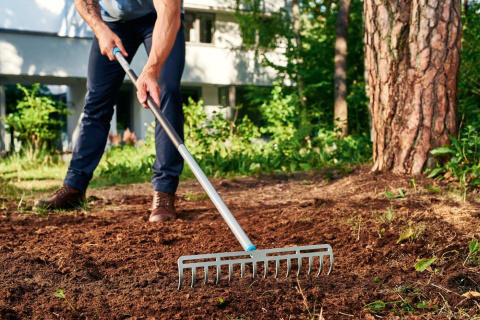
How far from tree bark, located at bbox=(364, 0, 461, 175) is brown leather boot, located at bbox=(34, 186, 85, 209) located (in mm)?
2197

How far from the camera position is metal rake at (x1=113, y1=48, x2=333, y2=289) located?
1864 millimetres

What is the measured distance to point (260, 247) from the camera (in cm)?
250

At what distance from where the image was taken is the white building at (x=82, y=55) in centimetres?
1441

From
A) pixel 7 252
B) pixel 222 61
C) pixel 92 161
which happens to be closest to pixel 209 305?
pixel 7 252

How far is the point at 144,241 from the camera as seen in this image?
8.59ft

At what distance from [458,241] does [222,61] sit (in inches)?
671

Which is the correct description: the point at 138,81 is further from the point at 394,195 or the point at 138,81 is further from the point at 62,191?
the point at 394,195

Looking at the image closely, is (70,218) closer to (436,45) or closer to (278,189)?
(278,189)

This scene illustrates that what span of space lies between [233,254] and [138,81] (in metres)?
1.37

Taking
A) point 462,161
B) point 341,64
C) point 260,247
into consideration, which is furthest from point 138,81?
point 341,64

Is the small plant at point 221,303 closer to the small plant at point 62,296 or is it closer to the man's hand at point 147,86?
the small plant at point 62,296

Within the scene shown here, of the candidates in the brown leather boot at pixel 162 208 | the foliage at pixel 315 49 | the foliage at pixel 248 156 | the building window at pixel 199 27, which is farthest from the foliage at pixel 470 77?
the building window at pixel 199 27

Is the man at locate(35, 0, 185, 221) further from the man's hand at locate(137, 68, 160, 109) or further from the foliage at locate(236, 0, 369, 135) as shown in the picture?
the foliage at locate(236, 0, 369, 135)

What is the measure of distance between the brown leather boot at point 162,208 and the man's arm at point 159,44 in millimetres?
604
